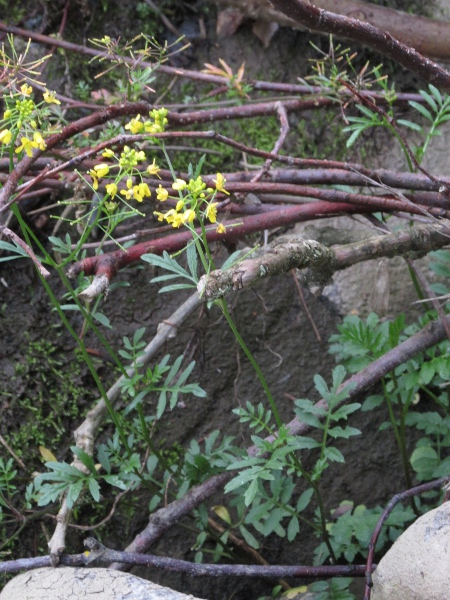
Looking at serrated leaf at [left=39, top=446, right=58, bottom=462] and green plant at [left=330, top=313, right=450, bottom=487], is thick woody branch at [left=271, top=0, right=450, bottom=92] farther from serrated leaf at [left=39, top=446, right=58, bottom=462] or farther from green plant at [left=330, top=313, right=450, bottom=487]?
serrated leaf at [left=39, top=446, right=58, bottom=462]

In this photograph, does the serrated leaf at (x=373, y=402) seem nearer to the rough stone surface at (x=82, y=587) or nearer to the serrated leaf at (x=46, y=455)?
the rough stone surface at (x=82, y=587)

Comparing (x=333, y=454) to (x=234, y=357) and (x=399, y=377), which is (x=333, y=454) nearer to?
(x=399, y=377)

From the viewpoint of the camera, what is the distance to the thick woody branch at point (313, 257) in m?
1.43

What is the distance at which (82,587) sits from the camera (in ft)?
5.21

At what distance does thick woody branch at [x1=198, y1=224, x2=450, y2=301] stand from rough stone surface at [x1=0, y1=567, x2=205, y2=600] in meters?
0.68

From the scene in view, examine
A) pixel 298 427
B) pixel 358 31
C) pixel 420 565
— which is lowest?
pixel 298 427

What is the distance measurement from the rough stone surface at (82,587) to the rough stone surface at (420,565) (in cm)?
43

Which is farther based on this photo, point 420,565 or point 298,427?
point 298,427

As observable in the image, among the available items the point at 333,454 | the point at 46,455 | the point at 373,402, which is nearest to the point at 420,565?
the point at 333,454

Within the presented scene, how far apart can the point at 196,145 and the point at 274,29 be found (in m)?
0.61

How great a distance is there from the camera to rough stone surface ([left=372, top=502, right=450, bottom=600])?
4.61ft

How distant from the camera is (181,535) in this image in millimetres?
2234

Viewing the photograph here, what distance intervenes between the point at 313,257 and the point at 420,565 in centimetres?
76

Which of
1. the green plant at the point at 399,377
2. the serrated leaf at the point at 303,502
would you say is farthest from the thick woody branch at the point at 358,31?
the serrated leaf at the point at 303,502
